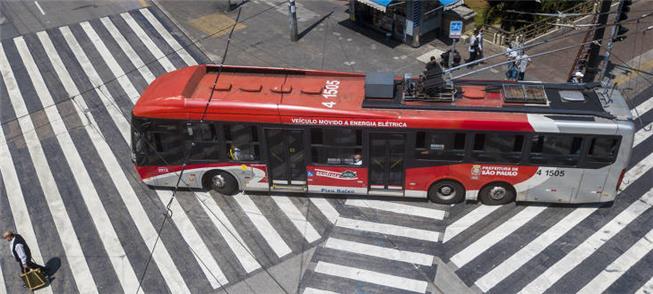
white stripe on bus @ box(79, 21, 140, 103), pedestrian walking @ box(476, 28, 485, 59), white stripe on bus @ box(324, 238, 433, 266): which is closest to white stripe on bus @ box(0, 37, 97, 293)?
white stripe on bus @ box(79, 21, 140, 103)

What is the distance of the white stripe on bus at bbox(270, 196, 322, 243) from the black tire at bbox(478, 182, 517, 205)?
5266 mm

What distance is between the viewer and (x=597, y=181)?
15891 millimetres

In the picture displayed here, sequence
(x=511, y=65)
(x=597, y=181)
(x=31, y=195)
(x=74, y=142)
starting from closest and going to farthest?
(x=597, y=181) → (x=31, y=195) → (x=74, y=142) → (x=511, y=65)

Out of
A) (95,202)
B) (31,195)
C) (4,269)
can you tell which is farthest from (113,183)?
(4,269)

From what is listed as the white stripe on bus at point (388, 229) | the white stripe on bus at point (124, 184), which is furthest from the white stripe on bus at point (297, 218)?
the white stripe on bus at point (124, 184)

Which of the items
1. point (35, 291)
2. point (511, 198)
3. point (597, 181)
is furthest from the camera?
point (511, 198)

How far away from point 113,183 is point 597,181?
15324 millimetres

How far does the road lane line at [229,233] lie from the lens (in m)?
15.6

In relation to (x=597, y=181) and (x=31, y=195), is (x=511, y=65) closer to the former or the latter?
(x=597, y=181)

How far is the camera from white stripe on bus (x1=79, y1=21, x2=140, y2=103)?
2375cm

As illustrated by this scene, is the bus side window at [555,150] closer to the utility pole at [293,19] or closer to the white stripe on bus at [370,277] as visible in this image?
the white stripe on bus at [370,277]

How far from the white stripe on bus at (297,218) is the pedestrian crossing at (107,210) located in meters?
0.03

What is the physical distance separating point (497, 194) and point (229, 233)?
27.1 feet

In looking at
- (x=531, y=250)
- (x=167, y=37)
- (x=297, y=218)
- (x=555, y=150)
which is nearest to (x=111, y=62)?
(x=167, y=37)
